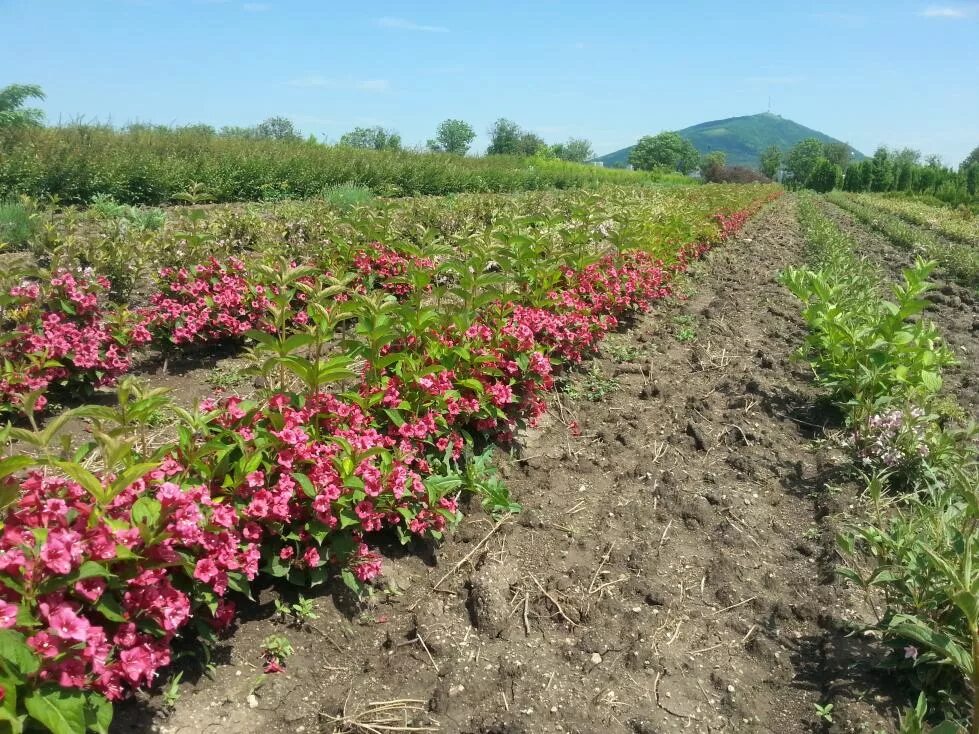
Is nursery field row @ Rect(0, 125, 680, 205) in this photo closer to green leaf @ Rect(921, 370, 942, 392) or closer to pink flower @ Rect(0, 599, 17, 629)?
pink flower @ Rect(0, 599, 17, 629)

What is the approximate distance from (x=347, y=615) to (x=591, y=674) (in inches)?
38.1

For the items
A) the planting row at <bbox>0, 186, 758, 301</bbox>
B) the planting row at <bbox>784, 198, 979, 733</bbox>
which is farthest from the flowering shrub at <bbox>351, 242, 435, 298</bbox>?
the planting row at <bbox>784, 198, 979, 733</bbox>

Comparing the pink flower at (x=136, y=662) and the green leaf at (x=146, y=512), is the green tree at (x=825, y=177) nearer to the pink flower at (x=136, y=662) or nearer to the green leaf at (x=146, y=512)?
the green leaf at (x=146, y=512)

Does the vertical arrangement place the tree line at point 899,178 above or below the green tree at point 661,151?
below

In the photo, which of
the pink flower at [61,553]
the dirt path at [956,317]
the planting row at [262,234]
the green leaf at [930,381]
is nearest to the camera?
the pink flower at [61,553]

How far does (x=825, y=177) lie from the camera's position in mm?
65375

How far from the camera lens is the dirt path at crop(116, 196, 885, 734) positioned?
238cm

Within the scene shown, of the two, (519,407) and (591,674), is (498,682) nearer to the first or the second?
(591,674)

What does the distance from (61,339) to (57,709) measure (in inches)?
109

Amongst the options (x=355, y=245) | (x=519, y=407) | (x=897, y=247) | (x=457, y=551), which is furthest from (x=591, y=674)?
(x=897, y=247)

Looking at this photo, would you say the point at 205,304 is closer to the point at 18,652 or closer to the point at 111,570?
the point at 111,570

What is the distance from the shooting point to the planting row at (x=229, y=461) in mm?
1681

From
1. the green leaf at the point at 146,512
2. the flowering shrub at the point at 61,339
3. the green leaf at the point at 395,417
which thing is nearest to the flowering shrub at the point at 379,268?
the flowering shrub at the point at 61,339

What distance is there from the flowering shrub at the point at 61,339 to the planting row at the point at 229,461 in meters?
0.01
